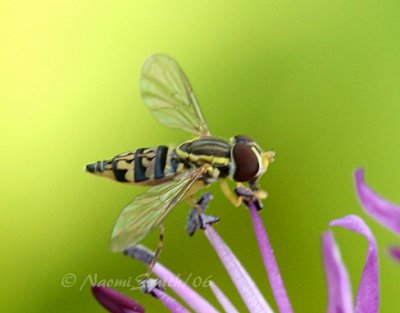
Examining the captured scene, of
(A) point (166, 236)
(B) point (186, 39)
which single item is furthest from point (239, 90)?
(A) point (166, 236)

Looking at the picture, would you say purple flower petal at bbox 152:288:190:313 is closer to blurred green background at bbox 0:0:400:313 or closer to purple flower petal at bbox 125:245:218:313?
purple flower petal at bbox 125:245:218:313

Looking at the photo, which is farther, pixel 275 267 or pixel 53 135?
pixel 53 135

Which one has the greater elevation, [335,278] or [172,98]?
[172,98]

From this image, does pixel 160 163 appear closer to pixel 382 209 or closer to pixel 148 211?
pixel 148 211

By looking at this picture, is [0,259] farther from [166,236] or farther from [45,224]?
[166,236]

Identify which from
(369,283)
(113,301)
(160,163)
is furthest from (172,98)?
(369,283)

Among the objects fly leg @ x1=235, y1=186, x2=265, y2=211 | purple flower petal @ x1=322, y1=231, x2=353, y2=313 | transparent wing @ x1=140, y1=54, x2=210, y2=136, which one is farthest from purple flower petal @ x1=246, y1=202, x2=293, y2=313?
transparent wing @ x1=140, y1=54, x2=210, y2=136
